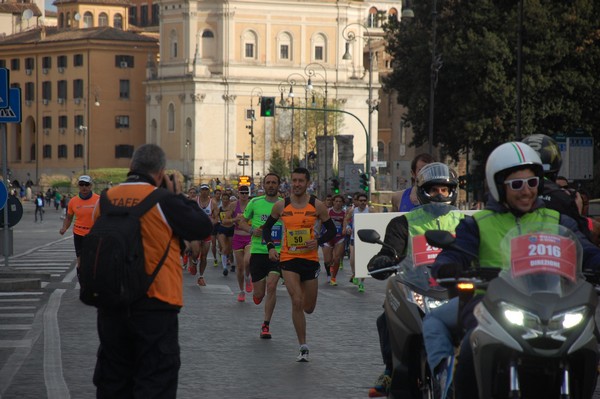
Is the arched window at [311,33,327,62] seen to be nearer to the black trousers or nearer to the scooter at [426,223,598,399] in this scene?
the black trousers

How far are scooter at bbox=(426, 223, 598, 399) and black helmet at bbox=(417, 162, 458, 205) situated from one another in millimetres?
2659

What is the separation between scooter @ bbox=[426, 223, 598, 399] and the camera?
6.39 m

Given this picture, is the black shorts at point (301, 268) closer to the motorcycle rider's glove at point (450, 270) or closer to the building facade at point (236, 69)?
the motorcycle rider's glove at point (450, 270)

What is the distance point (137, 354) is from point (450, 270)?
5.68 feet

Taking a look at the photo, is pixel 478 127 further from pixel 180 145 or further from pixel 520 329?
pixel 180 145

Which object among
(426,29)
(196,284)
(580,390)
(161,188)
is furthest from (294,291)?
(426,29)

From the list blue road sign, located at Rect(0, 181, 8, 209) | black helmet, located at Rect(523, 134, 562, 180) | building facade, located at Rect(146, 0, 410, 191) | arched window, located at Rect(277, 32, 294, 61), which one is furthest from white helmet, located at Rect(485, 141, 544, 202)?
arched window, located at Rect(277, 32, 294, 61)

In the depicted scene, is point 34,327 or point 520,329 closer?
point 520,329

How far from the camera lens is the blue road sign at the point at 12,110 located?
977 inches

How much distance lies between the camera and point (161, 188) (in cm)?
797

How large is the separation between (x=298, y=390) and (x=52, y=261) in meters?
23.8

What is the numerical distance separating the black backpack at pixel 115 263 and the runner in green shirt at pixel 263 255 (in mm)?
8057

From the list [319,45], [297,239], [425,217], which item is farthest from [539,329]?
[319,45]

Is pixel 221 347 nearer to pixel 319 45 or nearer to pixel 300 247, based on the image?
pixel 300 247
